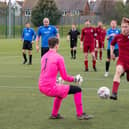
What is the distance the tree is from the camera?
74.2 m

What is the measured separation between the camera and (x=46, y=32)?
711 inches

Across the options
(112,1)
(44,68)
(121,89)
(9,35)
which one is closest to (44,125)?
(44,68)

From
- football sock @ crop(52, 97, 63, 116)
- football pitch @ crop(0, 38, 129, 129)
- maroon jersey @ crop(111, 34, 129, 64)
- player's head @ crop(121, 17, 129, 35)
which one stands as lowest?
football pitch @ crop(0, 38, 129, 129)

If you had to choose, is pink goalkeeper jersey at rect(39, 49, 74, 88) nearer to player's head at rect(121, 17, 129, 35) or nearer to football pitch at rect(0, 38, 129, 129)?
football pitch at rect(0, 38, 129, 129)

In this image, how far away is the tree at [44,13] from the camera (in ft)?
244

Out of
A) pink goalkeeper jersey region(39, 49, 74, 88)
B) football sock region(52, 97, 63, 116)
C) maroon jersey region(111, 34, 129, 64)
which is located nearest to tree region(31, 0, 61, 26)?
maroon jersey region(111, 34, 129, 64)

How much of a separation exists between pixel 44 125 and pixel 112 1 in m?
86.2

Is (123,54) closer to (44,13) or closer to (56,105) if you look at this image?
(56,105)

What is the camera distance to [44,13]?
75.8 m

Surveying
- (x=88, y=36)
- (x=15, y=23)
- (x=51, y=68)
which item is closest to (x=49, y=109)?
(x=51, y=68)

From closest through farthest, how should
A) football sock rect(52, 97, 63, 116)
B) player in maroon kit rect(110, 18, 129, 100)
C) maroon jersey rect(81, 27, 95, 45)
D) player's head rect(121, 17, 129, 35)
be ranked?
football sock rect(52, 97, 63, 116) → player in maroon kit rect(110, 18, 129, 100) → player's head rect(121, 17, 129, 35) → maroon jersey rect(81, 27, 95, 45)

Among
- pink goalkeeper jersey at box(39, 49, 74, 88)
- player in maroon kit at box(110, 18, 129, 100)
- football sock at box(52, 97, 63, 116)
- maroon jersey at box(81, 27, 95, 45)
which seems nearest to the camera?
pink goalkeeper jersey at box(39, 49, 74, 88)

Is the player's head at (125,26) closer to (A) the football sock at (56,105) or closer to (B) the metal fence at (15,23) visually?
(A) the football sock at (56,105)

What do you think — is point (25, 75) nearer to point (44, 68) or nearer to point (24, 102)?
point (24, 102)
